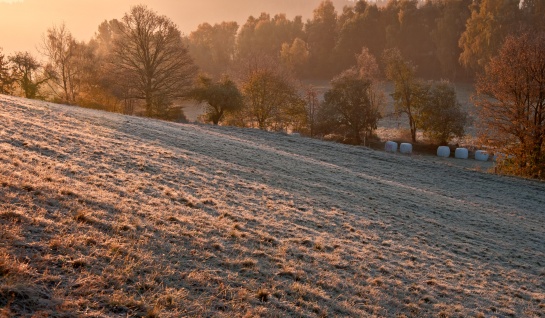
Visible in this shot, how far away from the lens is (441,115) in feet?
192

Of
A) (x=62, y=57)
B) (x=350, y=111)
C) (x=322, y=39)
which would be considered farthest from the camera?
(x=322, y=39)

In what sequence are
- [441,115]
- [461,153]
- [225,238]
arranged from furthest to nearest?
[441,115]
[461,153]
[225,238]

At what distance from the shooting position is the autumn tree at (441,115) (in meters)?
57.8

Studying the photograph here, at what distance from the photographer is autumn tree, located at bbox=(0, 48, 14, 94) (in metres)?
46.0

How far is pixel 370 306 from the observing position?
8938 millimetres

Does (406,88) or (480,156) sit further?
(406,88)

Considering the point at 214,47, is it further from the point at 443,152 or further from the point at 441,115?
the point at 443,152

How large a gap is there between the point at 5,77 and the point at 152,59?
16774mm

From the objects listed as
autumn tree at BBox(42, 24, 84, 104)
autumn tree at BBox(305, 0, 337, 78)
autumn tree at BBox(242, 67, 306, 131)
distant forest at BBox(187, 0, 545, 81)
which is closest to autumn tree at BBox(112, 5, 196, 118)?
autumn tree at BBox(242, 67, 306, 131)

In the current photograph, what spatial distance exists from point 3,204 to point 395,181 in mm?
22254

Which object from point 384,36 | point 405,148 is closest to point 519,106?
point 405,148

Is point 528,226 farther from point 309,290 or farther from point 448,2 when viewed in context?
point 448,2

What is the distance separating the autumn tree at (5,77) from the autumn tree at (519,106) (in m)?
49.6

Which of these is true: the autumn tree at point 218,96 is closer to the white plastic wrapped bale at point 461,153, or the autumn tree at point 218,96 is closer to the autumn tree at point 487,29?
the white plastic wrapped bale at point 461,153
